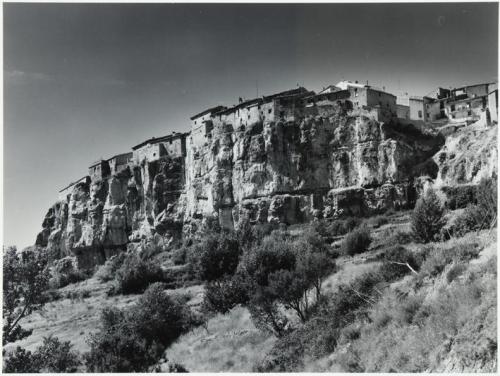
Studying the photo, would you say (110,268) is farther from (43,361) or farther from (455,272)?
(455,272)

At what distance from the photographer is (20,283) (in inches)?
680

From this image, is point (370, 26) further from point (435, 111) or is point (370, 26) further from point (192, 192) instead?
point (192, 192)

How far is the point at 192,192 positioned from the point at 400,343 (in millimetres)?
54660

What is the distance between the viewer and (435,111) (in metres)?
58.1

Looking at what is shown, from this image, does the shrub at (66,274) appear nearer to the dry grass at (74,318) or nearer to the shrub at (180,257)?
the shrub at (180,257)

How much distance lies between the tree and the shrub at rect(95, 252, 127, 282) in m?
40.9

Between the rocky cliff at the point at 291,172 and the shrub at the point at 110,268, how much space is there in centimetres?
483

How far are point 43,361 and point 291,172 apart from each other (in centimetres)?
4276

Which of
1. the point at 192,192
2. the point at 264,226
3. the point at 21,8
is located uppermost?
the point at 21,8

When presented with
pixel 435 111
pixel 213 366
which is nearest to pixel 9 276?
pixel 213 366

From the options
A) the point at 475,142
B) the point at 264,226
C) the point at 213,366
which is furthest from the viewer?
the point at 264,226

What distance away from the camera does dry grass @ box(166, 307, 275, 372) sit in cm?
1820

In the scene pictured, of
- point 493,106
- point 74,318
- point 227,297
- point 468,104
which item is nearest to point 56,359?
point 227,297

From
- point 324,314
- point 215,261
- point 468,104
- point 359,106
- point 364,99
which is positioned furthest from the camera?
point 359,106
